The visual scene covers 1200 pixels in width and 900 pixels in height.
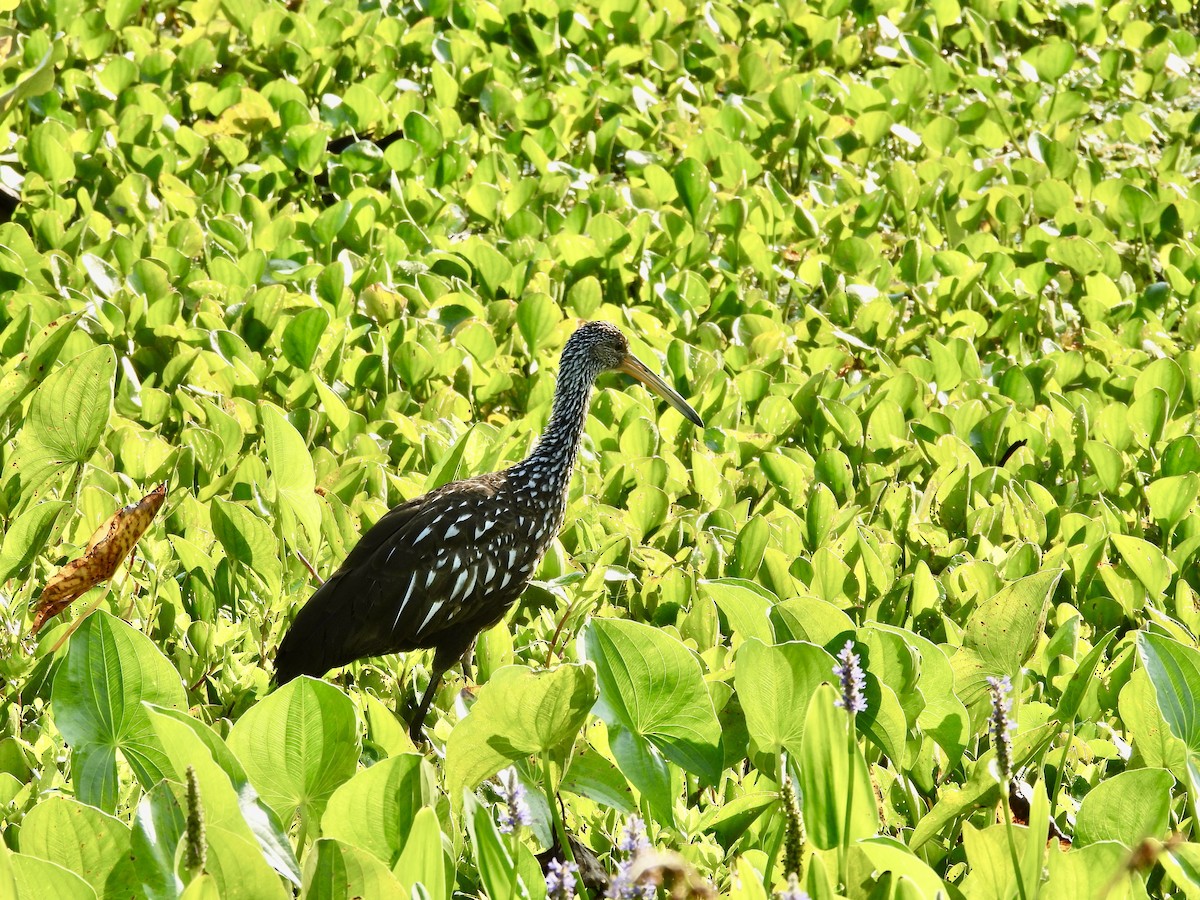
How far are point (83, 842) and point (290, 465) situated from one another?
1.67m

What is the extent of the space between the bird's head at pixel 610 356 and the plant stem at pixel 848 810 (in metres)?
2.80

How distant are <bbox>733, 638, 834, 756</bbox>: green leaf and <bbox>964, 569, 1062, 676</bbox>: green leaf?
0.60 metres

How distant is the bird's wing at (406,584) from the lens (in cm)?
417

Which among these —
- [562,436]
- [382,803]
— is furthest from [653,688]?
[562,436]

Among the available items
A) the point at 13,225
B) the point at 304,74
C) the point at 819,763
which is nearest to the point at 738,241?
the point at 304,74

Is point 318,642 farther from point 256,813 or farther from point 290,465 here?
point 256,813

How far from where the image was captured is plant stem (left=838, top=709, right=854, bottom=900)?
2641 mm

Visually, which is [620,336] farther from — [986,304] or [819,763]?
[819,763]

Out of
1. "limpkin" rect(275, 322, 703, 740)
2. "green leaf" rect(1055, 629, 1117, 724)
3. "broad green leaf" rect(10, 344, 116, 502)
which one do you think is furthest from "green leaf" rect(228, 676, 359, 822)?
"green leaf" rect(1055, 629, 1117, 724)

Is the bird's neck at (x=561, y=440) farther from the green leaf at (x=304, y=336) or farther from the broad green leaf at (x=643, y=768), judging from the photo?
the broad green leaf at (x=643, y=768)

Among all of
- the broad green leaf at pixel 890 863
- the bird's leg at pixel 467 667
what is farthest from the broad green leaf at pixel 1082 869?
the bird's leg at pixel 467 667

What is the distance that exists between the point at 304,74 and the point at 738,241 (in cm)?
277

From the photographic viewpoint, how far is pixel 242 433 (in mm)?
5281

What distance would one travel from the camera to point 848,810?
8.95 feet
